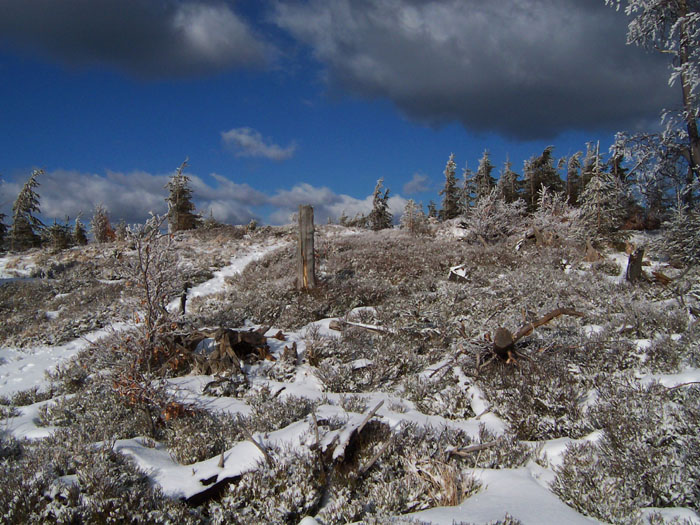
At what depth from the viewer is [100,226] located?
38281 mm

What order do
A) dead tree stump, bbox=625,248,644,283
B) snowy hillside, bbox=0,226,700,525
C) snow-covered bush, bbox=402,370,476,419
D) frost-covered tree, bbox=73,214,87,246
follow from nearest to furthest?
1. snowy hillside, bbox=0,226,700,525
2. snow-covered bush, bbox=402,370,476,419
3. dead tree stump, bbox=625,248,644,283
4. frost-covered tree, bbox=73,214,87,246

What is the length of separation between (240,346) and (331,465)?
431 centimetres

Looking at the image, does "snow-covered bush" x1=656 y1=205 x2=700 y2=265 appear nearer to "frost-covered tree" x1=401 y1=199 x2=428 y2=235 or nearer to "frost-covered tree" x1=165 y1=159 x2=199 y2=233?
"frost-covered tree" x1=401 y1=199 x2=428 y2=235

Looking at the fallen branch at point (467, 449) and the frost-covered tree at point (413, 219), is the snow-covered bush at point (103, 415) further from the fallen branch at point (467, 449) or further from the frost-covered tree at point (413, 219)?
the frost-covered tree at point (413, 219)

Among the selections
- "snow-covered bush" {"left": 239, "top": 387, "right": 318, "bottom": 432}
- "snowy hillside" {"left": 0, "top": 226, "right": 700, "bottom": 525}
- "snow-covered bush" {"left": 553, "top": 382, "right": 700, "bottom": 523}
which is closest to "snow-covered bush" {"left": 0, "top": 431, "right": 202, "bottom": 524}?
"snowy hillside" {"left": 0, "top": 226, "right": 700, "bottom": 525}

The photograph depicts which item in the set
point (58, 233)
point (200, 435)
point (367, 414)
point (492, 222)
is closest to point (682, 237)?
point (492, 222)

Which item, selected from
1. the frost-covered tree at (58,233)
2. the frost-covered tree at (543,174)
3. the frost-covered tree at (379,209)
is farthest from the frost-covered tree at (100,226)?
the frost-covered tree at (543,174)

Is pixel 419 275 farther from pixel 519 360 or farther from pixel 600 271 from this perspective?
pixel 519 360

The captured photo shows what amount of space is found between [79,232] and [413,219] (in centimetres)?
3114

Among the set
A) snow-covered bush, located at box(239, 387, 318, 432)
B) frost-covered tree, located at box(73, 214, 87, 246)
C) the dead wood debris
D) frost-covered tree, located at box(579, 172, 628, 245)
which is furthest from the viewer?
frost-covered tree, located at box(73, 214, 87, 246)

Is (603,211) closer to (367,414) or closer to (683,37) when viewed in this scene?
(683,37)

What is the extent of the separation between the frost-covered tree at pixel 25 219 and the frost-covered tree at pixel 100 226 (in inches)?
203

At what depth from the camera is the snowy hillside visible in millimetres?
3326

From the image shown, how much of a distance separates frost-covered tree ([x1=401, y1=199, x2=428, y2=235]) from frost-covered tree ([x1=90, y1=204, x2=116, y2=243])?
27.6 m
